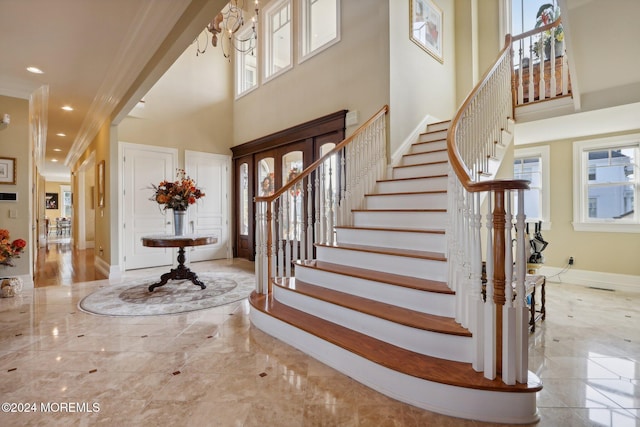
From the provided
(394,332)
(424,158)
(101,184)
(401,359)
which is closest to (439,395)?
(401,359)

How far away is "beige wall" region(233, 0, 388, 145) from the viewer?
4156 mm

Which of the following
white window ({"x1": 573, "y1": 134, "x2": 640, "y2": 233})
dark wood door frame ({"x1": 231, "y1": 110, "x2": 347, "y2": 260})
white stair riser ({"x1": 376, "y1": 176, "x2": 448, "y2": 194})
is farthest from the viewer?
dark wood door frame ({"x1": 231, "y1": 110, "x2": 347, "y2": 260})

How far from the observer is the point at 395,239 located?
2.98 metres

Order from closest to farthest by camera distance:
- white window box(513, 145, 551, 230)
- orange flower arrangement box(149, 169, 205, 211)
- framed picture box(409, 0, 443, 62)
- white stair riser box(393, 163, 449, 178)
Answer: white stair riser box(393, 163, 449, 178) → orange flower arrangement box(149, 169, 205, 211) → framed picture box(409, 0, 443, 62) → white window box(513, 145, 551, 230)

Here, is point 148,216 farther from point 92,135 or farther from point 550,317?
point 550,317

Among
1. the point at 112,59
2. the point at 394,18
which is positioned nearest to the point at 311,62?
the point at 394,18

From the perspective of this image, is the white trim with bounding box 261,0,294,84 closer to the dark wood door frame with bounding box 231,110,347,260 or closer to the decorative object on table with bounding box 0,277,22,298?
the dark wood door frame with bounding box 231,110,347,260

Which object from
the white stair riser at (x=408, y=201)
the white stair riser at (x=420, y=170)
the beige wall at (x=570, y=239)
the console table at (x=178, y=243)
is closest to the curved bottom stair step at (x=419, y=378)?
the white stair riser at (x=408, y=201)

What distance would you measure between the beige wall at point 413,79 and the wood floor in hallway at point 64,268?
17.8 ft

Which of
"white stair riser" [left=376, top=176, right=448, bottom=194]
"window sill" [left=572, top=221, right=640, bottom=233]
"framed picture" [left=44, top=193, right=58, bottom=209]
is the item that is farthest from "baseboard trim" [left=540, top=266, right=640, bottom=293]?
"framed picture" [left=44, top=193, right=58, bottom=209]

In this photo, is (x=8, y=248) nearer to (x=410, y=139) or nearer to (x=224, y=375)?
(x=224, y=375)

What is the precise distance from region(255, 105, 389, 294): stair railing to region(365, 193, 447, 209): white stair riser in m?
0.17

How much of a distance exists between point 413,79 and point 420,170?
1.55 metres

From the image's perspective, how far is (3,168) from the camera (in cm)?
429
